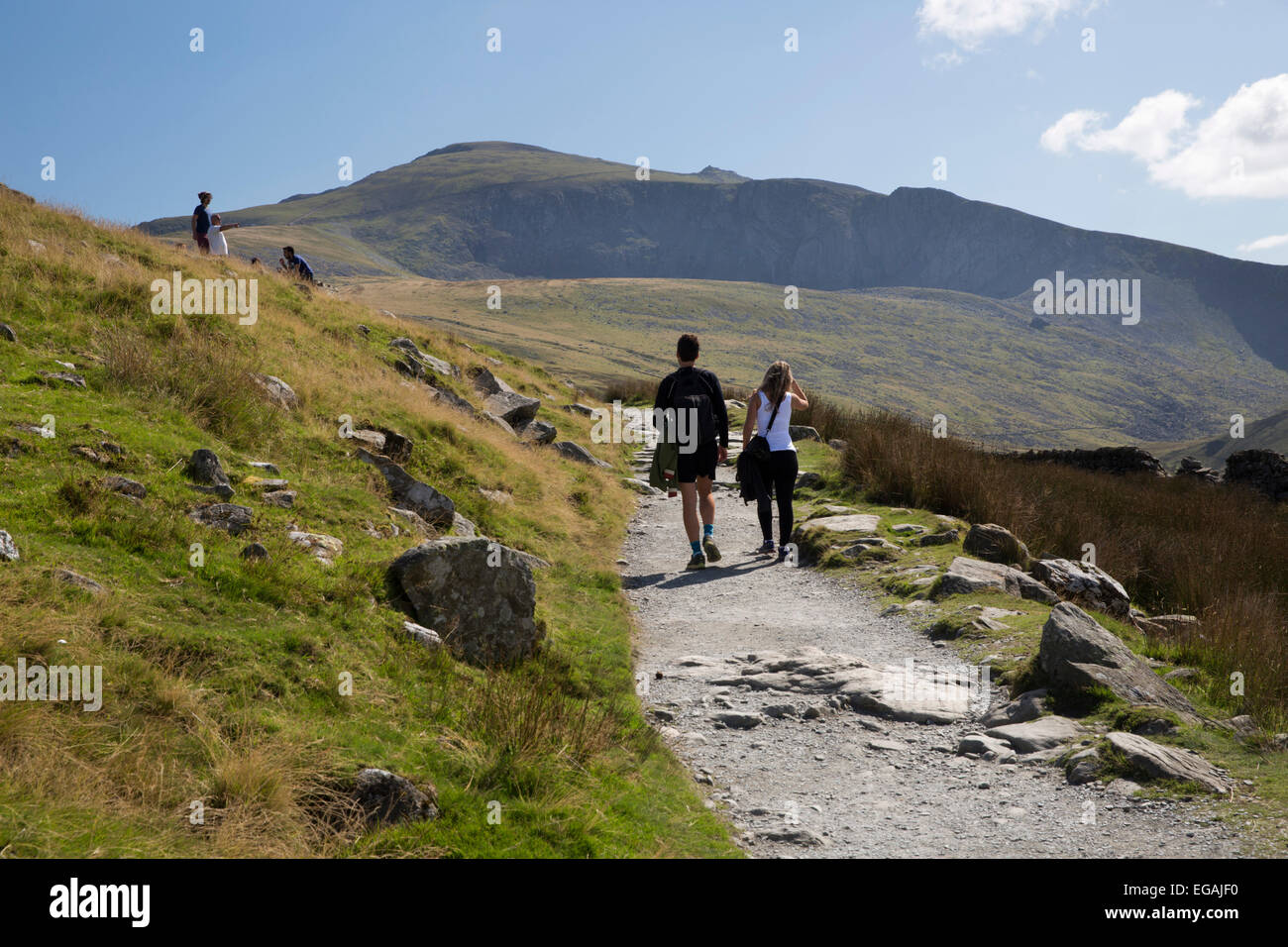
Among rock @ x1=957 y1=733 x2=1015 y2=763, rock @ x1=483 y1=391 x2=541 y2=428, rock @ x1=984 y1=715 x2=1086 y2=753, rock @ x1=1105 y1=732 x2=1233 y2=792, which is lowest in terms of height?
rock @ x1=957 y1=733 x2=1015 y2=763

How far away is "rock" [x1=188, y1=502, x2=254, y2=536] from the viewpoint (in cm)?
677

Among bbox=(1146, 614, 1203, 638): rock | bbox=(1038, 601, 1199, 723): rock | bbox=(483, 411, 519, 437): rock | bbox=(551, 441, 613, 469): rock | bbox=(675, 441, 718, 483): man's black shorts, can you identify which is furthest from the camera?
bbox=(551, 441, 613, 469): rock

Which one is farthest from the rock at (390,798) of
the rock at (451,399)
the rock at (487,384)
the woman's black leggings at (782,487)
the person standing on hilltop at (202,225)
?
the person standing on hilltop at (202,225)

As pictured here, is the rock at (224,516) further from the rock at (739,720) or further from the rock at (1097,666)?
the rock at (1097,666)

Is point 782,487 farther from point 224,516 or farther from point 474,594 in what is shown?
point 224,516

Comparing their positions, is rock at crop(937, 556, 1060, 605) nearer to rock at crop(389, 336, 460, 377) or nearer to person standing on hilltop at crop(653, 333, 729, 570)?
person standing on hilltop at crop(653, 333, 729, 570)

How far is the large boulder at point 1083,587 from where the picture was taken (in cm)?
945

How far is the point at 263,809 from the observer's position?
387 cm

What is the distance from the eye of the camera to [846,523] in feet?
40.0

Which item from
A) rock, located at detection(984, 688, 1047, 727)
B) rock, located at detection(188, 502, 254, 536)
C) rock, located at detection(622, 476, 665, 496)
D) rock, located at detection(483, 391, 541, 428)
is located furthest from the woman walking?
rock, located at detection(483, 391, 541, 428)

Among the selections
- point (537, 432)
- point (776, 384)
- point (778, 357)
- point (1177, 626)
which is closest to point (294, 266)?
point (537, 432)

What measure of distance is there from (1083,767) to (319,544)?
5903 millimetres

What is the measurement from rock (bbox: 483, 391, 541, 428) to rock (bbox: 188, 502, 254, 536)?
10.4m

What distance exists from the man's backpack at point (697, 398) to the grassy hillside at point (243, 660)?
2.16m
